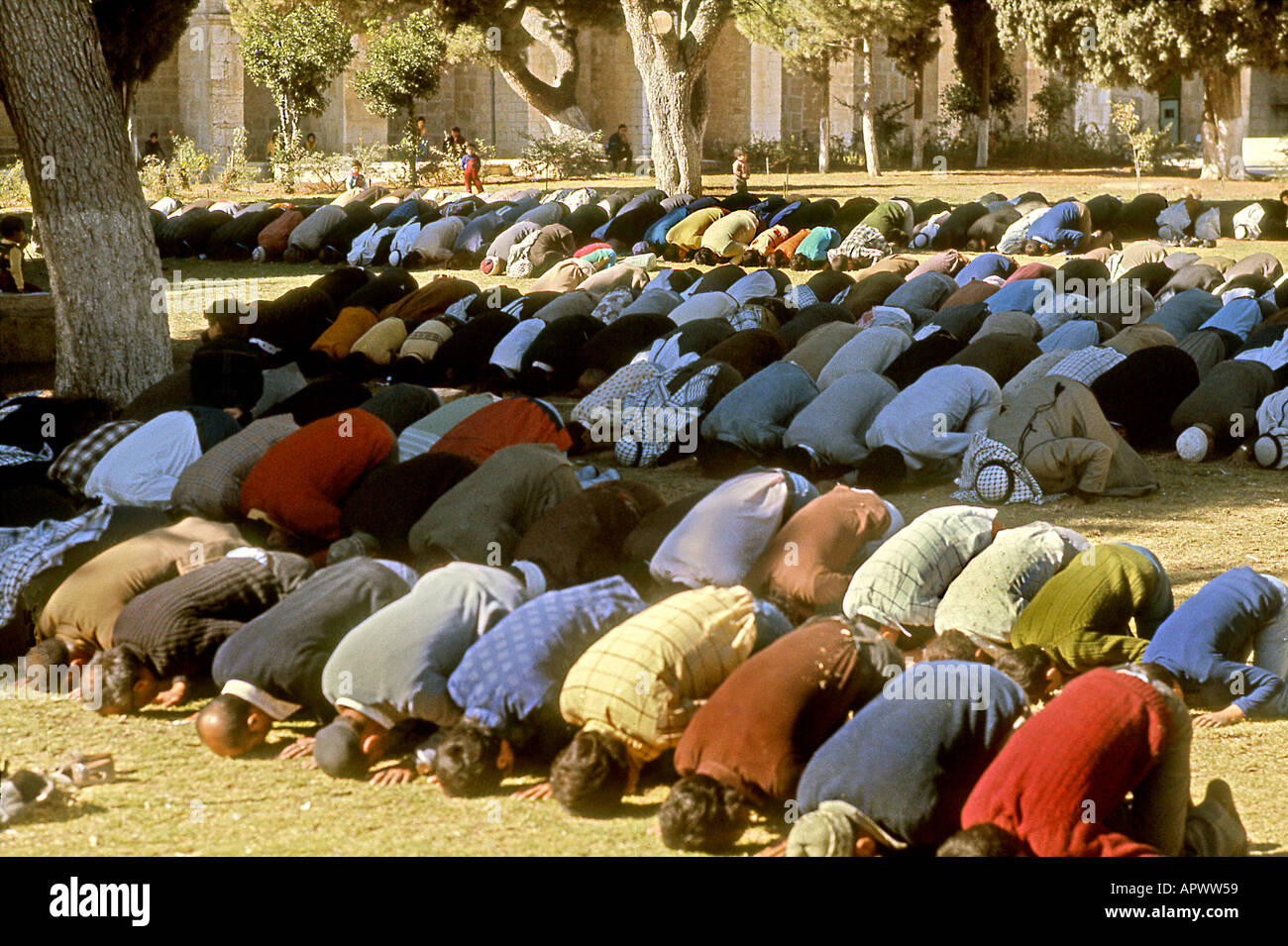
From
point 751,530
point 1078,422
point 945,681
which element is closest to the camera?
point 945,681

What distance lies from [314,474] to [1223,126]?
17.0 m

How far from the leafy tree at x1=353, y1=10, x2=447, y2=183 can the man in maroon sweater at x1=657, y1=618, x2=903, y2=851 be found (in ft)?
60.2

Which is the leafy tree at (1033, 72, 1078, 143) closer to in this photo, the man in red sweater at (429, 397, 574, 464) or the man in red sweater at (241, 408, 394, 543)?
the man in red sweater at (429, 397, 574, 464)

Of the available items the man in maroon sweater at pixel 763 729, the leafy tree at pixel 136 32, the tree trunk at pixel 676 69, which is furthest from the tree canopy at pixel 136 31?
the man in maroon sweater at pixel 763 729

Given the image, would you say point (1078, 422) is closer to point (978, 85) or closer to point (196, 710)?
point (196, 710)

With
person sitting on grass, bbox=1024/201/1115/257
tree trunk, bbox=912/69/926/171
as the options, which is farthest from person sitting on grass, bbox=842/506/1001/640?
tree trunk, bbox=912/69/926/171

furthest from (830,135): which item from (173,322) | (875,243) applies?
(173,322)

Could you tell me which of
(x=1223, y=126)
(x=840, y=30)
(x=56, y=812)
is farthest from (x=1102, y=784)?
(x=840, y=30)

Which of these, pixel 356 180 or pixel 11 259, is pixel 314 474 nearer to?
pixel 11 259

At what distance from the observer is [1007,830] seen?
2.85 meters

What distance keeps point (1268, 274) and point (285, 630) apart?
7.72 metres

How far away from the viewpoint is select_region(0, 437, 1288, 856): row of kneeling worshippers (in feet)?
9.74

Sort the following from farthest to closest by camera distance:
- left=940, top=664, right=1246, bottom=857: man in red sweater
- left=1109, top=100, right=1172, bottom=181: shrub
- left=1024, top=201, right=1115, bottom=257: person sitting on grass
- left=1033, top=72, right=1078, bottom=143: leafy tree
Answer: left=1033, top=72, right=1078, bottom=143: leafy tree < left=1109, top=100, right=1172, bottom=181: shrub < left=1024, top=201, right=1115, bottom=257: person sitting on grass < left=940, top=664, right=1246, bottom=857: man in red sweater

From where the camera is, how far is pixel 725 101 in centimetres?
2712
